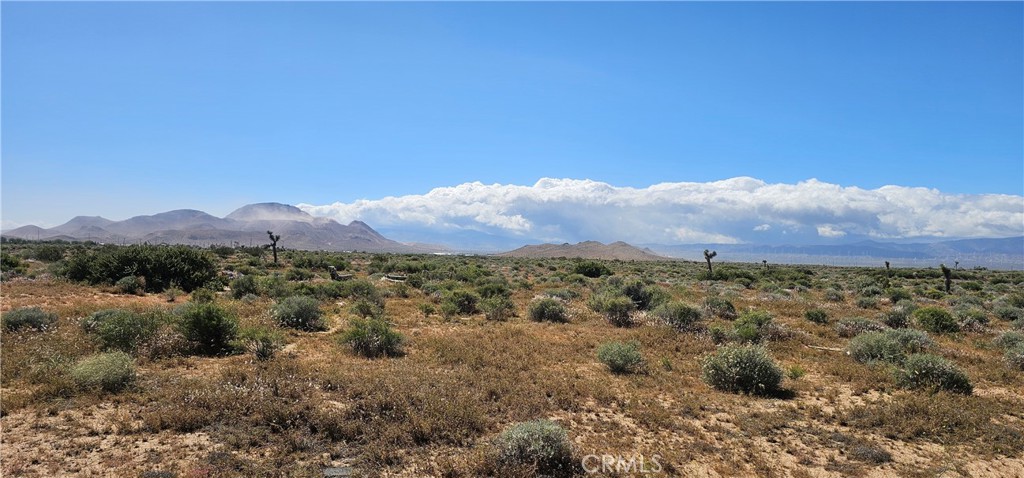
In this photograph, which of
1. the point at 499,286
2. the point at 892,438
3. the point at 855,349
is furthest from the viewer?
the point at 499,286

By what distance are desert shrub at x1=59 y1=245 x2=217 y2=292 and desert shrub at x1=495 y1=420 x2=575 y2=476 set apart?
23.5 meters

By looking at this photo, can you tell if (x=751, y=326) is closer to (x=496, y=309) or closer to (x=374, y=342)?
(x=496, y=309)

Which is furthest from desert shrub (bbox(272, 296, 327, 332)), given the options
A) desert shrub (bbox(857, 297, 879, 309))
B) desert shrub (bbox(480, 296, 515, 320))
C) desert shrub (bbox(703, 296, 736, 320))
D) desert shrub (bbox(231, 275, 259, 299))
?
desert shrub (bbox(857, 297, 879, 309))

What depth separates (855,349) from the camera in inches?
520

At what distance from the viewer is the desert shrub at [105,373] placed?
338 inches

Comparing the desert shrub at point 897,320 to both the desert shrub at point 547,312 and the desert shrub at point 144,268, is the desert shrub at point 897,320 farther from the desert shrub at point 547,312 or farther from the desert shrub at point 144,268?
the desert shrub at point 144,268

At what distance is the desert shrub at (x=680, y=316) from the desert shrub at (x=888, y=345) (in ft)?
15.5

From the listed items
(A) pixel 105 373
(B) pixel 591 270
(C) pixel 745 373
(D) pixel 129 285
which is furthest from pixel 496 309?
(B) pixel 591 270

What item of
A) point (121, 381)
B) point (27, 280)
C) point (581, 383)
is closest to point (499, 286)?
point (581, 383)

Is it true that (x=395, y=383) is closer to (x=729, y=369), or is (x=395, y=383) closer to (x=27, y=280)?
(x=729, y=369)

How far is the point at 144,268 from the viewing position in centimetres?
2397

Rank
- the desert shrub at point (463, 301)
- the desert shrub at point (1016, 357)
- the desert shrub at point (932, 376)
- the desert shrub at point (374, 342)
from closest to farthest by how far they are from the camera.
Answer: the desert shrub at point (932, 376), the desert shrub at point (1016, 357), the desert shrub at point (374, 342), the desert shrub at point (463, 301)

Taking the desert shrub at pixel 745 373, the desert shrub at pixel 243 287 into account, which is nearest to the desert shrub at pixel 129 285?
the desert shrub at pixel 243 287

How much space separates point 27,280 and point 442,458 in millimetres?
27566
